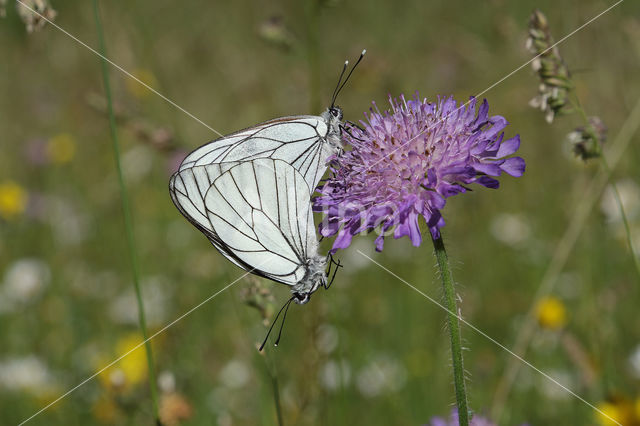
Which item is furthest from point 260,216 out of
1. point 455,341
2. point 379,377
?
point 379,377

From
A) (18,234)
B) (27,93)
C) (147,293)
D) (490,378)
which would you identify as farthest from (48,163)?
(490,378)

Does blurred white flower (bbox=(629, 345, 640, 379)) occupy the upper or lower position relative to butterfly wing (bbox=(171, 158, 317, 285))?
lower

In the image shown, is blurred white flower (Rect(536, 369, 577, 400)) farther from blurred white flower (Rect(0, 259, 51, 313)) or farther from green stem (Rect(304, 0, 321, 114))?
blurred white flower (Rect(0, 259, 51, 313))

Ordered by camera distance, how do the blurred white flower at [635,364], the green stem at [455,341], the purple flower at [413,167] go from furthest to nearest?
the blurred white flower at [635,364], the purple flower at [413,167], the green stem at [455,341]

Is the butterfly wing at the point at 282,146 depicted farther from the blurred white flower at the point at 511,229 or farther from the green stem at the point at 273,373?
the blurred white flower at the point at 511,229

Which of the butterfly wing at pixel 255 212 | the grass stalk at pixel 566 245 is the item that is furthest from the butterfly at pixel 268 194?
the grass stalk at pixel 566 245

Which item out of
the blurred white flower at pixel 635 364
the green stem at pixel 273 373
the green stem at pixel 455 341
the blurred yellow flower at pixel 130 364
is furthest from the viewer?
the blurred yellow flower at pixel 130 364

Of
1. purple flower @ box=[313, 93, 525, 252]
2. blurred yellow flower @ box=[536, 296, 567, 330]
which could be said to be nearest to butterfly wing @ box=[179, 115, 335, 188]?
purple flower @ box=[313, 93, 525, 252]
